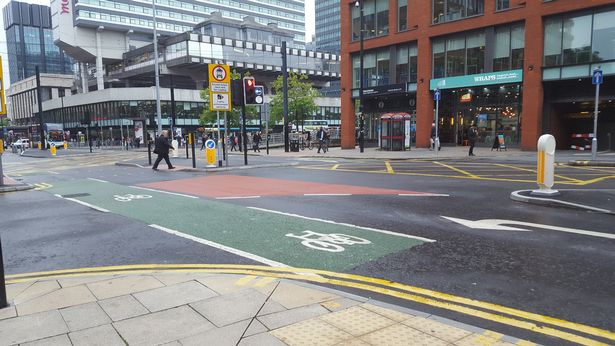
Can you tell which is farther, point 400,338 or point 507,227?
point 507,227

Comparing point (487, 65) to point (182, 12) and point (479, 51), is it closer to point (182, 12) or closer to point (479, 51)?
point (479, 51)

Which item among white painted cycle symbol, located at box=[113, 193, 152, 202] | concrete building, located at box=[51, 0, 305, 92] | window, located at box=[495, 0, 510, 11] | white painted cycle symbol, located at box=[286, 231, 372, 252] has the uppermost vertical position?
concrete building, located at box=[51, 0, 305, 92]

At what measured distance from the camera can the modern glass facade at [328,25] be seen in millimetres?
163875

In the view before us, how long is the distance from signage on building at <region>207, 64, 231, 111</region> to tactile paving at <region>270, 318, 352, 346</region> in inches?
614

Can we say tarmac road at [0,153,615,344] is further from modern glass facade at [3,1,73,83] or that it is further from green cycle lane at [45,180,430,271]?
modern glass facade at [3,1,73,83]

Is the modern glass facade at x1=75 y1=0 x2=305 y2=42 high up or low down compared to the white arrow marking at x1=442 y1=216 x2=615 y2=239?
up

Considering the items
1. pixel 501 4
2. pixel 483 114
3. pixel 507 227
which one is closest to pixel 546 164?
pixel 507 227

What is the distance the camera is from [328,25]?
167500 mm

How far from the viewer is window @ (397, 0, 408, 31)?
3378 cm

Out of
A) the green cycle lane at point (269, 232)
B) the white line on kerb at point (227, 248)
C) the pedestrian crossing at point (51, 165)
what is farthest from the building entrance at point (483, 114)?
the white line on kerb at point (227, 248)

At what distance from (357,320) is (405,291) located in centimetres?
97

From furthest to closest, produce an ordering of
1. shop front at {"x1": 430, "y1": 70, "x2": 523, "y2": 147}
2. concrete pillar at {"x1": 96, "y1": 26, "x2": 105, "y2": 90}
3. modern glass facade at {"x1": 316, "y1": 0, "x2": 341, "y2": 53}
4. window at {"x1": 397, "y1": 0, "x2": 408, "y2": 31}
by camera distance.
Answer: modern glass facade at {"x1": 316, "y1": 0, "x2": 341, "y2": 53}, concrete pillar at {"x1": 96, "y1": 26, "x2": 105, "y2": 90}, window at {"x1": 397, "y1": 0, "x2": 408, "y2": 31}, shop front at {"x1": 430, "y1": 70, "x2": 523, "y2": 147}

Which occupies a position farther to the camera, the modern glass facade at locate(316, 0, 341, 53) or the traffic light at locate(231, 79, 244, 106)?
the modern glass facade at locate(316, 0, 341, 53)

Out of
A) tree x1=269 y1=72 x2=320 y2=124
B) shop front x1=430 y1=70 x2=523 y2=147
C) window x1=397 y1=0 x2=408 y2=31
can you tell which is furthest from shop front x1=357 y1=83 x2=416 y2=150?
tree x1=269 y1=72 x2=320 y2=124
